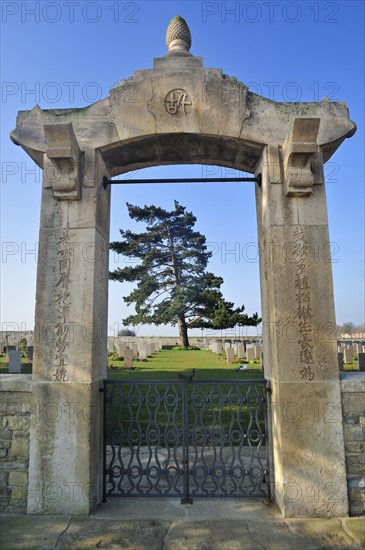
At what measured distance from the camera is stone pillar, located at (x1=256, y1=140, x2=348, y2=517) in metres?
3.60

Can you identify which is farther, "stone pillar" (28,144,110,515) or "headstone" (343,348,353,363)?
"headstone" (343,348,353,363)

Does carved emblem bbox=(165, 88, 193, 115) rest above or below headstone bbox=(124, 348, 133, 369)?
above

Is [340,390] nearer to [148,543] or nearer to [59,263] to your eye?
[148,543]

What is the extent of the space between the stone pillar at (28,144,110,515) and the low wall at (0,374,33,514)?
4.4 inches

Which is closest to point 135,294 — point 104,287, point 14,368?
point 14,368

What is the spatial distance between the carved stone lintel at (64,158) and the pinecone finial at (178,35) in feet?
6.30

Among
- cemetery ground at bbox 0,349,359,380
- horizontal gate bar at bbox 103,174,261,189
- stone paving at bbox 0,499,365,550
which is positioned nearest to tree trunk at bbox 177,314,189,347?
cemetery ground at bbox 0,349,359,380

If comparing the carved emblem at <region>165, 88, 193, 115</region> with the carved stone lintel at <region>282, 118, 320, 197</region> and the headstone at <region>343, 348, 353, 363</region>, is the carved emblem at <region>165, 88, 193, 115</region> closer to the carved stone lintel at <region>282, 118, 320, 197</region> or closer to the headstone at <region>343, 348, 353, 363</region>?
the carved stone lintel at <region>282, 118, 320, 197</region>

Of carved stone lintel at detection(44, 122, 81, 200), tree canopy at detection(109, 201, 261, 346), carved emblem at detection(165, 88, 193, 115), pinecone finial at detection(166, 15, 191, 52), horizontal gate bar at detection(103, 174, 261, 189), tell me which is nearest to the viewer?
carved stone lintel at detection(44, 122, 81, 200)

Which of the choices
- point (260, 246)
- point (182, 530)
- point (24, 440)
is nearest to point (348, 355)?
point (260, 246)

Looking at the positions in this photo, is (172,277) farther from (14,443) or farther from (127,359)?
(14,443)

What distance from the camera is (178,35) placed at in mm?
4723

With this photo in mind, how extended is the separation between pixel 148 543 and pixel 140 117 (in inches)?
168

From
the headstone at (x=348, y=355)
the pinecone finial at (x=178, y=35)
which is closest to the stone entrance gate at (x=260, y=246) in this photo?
the pinecone finial at (x=178, y=35)
